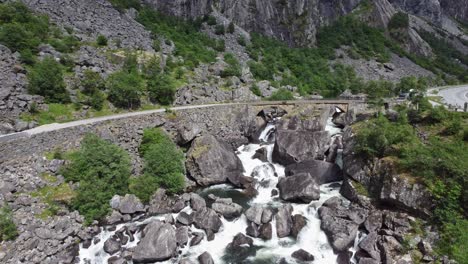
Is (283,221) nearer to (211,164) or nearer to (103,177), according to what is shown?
(211,164)

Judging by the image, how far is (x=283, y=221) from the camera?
26562mm

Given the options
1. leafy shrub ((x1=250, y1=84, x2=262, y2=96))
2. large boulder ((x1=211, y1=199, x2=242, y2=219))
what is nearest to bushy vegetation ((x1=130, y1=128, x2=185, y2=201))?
large boulder ((x1=211, y1=199, x2=242, y2=219))

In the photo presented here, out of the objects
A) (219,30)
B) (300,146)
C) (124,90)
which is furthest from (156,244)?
(219,30)

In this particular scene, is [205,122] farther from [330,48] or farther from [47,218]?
[330,48]

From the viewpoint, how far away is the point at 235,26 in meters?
96.4

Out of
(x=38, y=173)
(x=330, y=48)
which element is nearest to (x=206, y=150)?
(x=38, y=173)

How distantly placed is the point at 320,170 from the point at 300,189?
18.5 ft

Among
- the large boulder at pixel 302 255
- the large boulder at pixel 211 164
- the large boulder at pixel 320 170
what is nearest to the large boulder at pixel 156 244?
the large boulder at pixel 302 255

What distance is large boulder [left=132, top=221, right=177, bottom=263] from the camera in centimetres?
2297

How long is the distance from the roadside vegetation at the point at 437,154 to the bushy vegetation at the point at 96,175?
2678 centimetres

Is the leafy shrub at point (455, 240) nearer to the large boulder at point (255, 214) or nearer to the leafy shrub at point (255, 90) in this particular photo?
the large boulder at point (255, 214)

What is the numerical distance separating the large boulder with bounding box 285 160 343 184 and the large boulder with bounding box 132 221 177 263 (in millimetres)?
17663

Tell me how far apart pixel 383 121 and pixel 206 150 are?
22456 millimetres

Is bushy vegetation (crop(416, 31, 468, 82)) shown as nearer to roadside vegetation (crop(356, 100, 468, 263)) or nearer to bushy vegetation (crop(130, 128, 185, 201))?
roadside vegetation (crop(356, 100, 468, 263))
